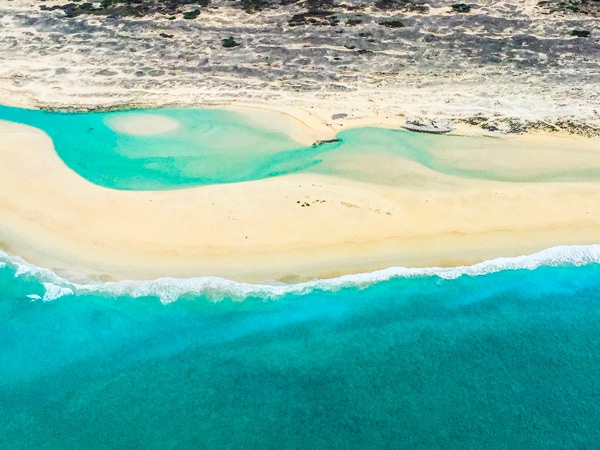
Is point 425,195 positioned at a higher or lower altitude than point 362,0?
lower

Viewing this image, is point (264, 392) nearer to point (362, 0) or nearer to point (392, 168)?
point (392, 168)

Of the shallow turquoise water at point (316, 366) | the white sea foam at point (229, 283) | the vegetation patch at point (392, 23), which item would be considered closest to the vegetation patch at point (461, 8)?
the vegetation patch at point (392, 23)

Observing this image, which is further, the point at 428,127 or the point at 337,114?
the point at 337,114

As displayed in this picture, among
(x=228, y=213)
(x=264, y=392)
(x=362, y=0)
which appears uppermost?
(x=362, y=0)

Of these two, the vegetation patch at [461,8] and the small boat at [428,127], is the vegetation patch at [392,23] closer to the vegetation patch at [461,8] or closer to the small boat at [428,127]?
the vegetation patch at [461,8]

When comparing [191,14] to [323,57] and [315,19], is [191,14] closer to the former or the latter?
[315,19]

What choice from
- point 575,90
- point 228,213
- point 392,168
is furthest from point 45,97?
point 575,90

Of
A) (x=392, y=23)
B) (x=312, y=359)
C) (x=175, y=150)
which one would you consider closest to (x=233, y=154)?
(x=175, y=150)
